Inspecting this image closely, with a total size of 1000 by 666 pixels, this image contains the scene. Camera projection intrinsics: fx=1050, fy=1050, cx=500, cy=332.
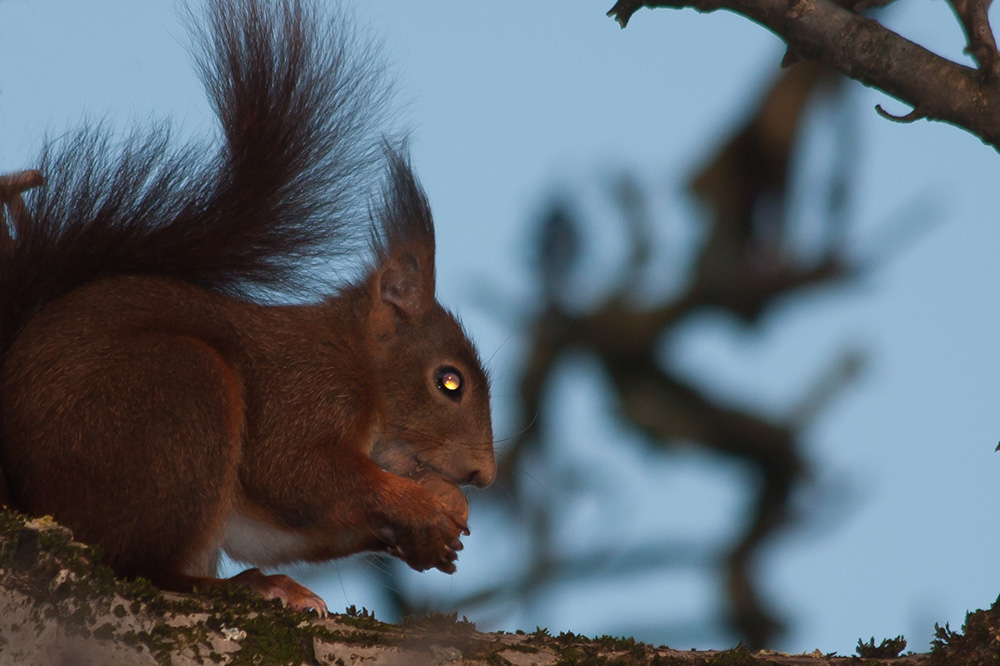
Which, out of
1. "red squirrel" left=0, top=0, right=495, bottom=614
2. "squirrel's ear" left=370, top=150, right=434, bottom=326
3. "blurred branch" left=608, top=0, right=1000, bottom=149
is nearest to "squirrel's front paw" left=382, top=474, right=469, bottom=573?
"red squirrel" left=0, top=0, right=495, bottom=614

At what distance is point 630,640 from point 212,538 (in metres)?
0.90

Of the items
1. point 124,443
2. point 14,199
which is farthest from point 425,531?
point 14,199

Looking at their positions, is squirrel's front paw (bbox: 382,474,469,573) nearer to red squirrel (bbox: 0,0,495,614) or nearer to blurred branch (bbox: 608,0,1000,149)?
red squirrel (bbox: 0,0,495,614)

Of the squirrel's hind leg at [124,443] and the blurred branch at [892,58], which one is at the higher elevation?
the blurred branch at [892,58]

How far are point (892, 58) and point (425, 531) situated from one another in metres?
1.52

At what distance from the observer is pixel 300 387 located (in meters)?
2.71

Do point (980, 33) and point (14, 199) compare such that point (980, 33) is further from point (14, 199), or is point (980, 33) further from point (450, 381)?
point (14, 199)

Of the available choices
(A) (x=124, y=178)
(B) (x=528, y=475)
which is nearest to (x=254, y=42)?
(A) (x=124, y=178)

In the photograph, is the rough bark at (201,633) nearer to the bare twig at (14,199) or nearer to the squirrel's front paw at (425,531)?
the squirrel's front paw at (425,531)

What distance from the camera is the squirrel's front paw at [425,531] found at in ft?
8.24

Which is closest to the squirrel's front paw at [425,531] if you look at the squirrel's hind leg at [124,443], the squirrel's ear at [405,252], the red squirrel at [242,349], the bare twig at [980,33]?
the red squirrel at [242,349]

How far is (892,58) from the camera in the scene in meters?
2.32

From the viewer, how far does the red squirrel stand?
217 centimetres

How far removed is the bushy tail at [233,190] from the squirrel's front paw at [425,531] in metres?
0.77
